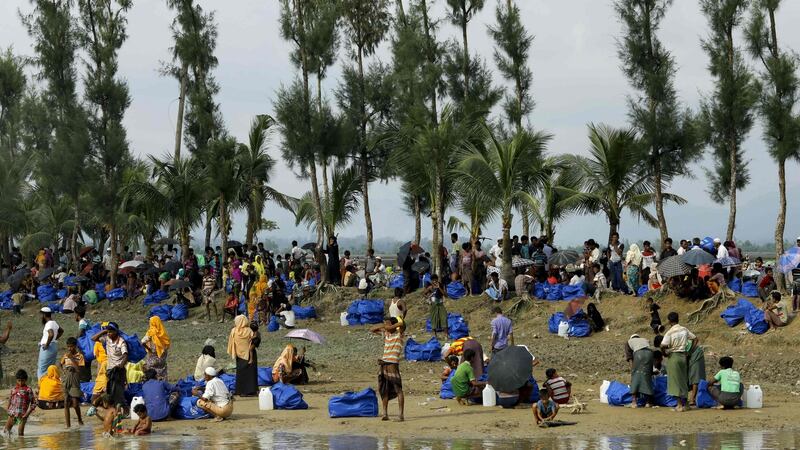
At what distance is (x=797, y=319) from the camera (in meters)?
22.0

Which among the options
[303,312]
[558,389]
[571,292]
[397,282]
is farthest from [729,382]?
[397,282]

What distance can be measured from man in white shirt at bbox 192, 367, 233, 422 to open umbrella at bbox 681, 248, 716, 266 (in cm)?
1149

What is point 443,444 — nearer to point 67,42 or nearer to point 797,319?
point 797,319

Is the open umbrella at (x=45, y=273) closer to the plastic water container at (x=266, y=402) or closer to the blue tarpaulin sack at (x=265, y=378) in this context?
the blue tarpaulin sack at (x=265, y=378)

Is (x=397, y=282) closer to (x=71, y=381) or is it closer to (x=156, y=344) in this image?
(x=156, y=344)

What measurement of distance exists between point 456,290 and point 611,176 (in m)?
5.18

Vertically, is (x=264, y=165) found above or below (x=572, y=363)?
above

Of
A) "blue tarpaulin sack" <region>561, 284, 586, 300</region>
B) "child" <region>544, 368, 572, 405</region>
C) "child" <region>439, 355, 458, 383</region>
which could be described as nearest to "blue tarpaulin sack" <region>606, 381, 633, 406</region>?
"child" <region>544, 368, 572, 405</region>

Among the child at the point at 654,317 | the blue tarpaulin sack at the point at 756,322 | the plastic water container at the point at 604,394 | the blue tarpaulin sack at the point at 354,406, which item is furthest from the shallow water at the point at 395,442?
the child at the point at 654,317

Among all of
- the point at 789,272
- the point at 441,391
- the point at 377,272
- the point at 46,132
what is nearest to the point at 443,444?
the point at 441,391

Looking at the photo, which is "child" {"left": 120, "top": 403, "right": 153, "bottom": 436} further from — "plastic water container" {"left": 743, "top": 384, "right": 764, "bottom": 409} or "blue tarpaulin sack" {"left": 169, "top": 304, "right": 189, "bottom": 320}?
"blue tarpaulin sack" {"left": 169, "top": 304, "right": 189, "bottom": 320}

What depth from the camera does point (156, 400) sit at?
54.4 ft

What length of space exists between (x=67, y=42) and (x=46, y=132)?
8469mm

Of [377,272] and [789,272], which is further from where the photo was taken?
[377,272]
